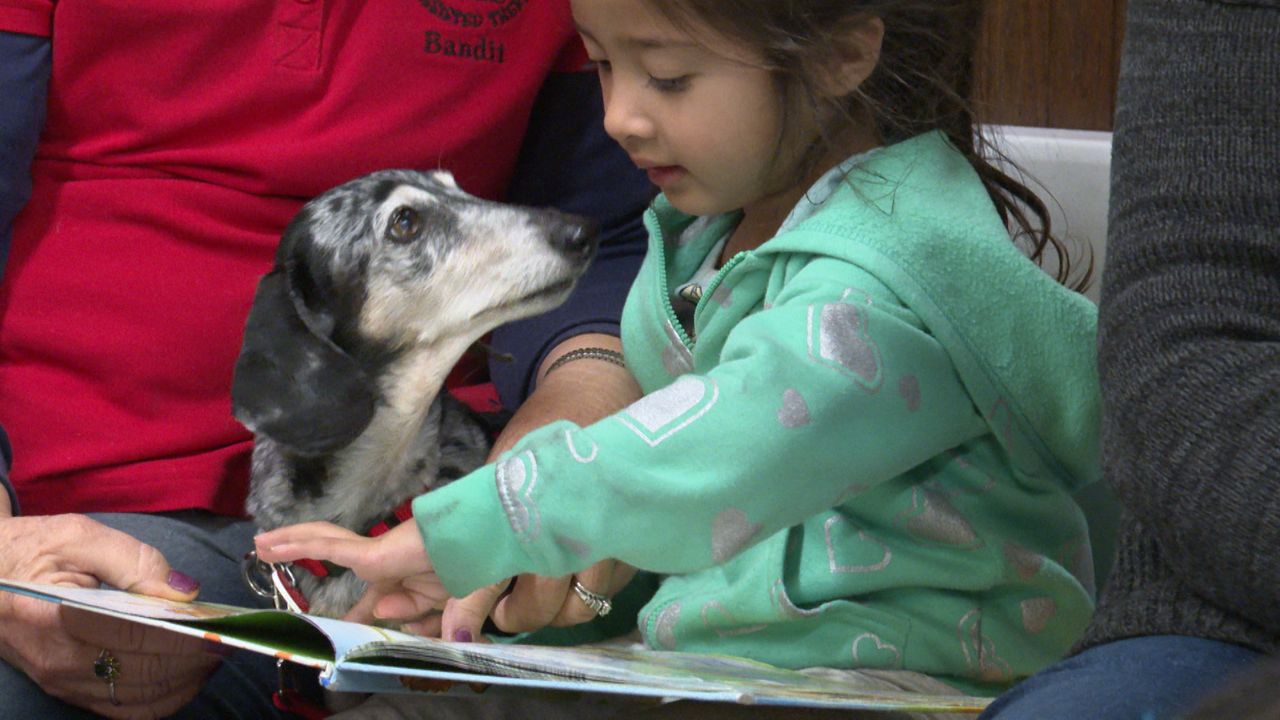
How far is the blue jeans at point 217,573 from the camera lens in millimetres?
1445

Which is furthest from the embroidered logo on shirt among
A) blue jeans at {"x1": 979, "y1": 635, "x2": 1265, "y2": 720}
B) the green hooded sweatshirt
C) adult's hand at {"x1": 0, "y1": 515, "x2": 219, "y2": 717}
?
blue jeans at {"x1": 979, "y1": 635, "x2": 1265, "y2": 720}

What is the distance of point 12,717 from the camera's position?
1280mm

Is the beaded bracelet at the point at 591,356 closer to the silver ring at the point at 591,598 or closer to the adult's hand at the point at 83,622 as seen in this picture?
the silver ring at the point at 591,598

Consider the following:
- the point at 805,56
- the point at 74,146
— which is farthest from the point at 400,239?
the point at 805,56

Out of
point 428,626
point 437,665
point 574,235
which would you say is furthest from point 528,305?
point 437,665

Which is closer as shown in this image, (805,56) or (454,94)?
(805,56)

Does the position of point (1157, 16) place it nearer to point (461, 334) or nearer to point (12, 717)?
point (461, 334)

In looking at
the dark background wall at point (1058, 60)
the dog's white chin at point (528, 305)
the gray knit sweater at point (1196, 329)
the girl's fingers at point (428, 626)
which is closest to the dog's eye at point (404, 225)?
the dog's white chin at point (528, 305)

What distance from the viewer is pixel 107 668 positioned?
4.22ft

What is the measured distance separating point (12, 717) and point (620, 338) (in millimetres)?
743

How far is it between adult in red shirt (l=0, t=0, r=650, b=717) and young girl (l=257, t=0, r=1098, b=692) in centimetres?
34

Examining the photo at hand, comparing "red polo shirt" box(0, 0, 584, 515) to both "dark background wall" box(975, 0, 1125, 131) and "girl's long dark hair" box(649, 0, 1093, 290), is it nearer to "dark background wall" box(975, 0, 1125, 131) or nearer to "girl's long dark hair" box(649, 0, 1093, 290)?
"girl's long dark hair" box(649, 0, 1093, 290)

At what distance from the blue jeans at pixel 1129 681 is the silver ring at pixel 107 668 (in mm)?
819

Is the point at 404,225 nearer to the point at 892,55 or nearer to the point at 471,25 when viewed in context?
the point at 471,25
